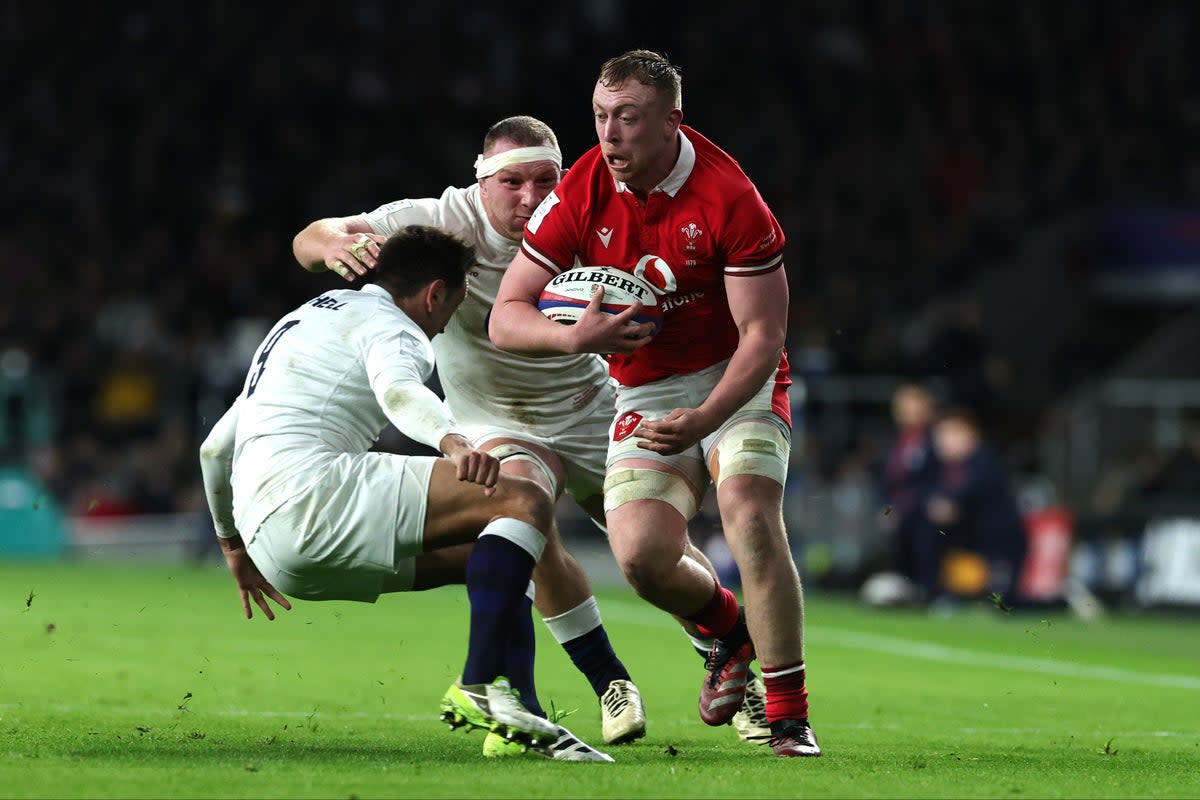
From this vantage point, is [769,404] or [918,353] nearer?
[769,404]

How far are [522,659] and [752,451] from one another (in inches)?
42.5

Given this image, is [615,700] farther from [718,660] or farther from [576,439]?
[576,439]

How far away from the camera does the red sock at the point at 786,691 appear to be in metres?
6.42

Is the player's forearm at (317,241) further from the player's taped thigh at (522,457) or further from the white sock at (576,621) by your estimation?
the white sock at (576,621)

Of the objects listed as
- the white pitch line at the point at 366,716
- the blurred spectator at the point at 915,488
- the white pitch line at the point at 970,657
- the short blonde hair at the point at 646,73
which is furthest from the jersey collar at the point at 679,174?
the blurred spectator at the point at 915,488

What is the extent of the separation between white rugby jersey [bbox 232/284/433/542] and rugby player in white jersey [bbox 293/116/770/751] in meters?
0.66

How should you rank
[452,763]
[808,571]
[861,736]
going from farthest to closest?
1. [808,571]
2. [861,736]
3. [452,763]

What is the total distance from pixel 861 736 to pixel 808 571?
38.5ft

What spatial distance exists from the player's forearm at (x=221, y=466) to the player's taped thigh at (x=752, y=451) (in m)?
1.63

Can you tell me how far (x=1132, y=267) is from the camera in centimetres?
2402

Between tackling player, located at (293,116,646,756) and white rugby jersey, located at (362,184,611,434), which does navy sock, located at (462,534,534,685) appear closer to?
tackling player, located at (293,116,646,756)

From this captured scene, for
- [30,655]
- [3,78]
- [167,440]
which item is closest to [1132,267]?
[167,440]

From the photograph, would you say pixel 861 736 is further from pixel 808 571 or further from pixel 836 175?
pixel 836 175

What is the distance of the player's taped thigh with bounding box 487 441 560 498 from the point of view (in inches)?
281
